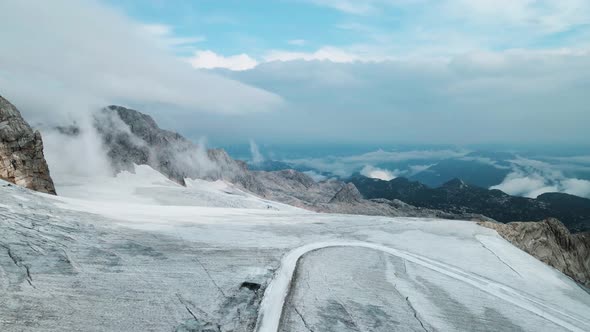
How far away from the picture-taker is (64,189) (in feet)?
317

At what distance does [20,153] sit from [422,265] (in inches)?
2464

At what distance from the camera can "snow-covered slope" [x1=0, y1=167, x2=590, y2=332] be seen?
1633cm

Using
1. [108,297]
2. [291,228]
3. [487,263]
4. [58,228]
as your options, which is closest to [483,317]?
[487,263]

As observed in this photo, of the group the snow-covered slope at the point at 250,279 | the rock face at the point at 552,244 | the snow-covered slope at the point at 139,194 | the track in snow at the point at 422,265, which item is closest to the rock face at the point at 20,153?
the snow-covered slope at the point at 139,194

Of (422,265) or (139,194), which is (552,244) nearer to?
(422,265)

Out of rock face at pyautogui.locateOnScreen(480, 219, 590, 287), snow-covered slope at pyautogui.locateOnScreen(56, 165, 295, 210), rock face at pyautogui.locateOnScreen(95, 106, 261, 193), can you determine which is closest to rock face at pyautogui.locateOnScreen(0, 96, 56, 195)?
snow-covered slope at pyautogui.locateOnScreen(56, 165, 295, 210)

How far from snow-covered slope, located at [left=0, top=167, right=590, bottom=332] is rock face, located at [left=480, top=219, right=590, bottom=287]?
209 inches

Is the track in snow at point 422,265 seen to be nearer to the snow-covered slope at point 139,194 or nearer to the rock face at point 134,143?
the snow-covered slope at point 139,194

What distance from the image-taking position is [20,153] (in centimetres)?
6328

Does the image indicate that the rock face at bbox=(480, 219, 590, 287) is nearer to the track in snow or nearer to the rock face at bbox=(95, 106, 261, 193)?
the track in snow

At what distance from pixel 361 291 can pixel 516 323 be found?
7.12 meters

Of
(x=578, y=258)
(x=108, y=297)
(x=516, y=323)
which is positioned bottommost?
(x=578, y=258)

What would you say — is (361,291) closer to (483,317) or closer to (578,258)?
(483,317)

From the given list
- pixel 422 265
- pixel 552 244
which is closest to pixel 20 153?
pixel 422 265
